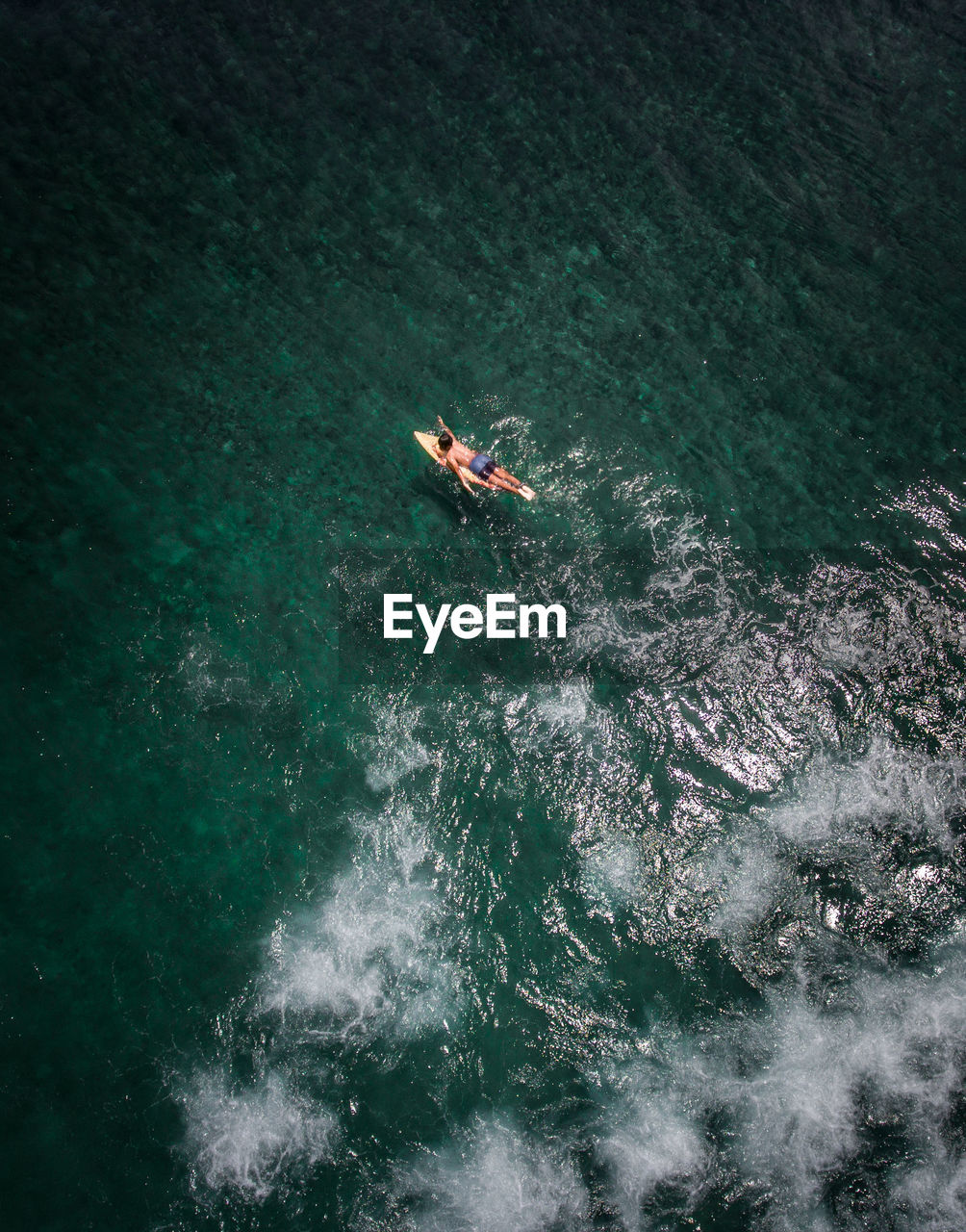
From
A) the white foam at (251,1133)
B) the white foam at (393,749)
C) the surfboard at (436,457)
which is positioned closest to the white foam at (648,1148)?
the white foam at (251,1133)

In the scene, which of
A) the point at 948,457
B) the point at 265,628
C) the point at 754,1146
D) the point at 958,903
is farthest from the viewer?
the point at 948,457

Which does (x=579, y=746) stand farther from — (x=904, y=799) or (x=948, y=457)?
(x=948, y=457)

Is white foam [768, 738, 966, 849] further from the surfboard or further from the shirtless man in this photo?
the shirtless man

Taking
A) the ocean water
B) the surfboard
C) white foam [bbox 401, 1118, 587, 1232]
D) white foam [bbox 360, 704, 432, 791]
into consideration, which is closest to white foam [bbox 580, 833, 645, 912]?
the ocean water

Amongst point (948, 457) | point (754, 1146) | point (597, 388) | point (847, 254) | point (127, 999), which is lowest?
point (127, 999)

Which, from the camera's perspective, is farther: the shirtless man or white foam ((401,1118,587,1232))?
the shirtless man

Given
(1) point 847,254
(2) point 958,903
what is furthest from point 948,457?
A: (2) point 958,903
